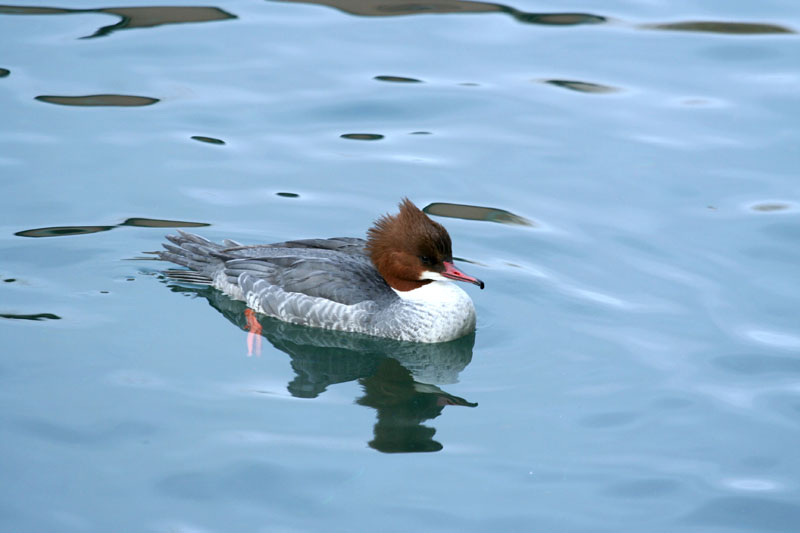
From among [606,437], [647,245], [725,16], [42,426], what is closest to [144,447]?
[42,426]

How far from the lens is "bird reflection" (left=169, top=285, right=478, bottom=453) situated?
7891 mm

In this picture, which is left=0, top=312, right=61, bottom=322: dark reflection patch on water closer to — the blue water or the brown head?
the blue water

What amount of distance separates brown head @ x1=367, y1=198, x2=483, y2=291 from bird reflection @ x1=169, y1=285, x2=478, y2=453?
0.51m

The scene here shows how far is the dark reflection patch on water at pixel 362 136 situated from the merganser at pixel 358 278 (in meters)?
2.73

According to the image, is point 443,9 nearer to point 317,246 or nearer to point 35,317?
point 317,246

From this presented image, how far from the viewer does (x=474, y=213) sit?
1090 centimetres

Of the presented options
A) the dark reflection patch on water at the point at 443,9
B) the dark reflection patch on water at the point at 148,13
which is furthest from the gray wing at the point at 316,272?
the dark reflection patch on water at the point at 443,9

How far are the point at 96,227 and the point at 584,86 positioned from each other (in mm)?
5811

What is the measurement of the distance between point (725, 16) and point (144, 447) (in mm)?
10334

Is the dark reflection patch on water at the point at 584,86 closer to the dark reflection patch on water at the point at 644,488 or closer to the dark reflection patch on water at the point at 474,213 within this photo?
the dark reflection patch on water at the point at 474,213

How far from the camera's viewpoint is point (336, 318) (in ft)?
30.6

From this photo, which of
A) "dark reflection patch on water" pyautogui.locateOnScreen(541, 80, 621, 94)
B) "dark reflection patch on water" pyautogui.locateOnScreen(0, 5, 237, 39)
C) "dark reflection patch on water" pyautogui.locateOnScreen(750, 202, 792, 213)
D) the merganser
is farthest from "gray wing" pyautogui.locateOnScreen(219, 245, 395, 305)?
"dark reflection patch on water" pyautogui.locateOnScreen(0, 5, 237, 39)

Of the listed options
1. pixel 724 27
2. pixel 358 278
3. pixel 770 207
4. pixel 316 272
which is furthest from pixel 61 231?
pixel 724 27

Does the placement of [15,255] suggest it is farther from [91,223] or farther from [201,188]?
[201,188]
